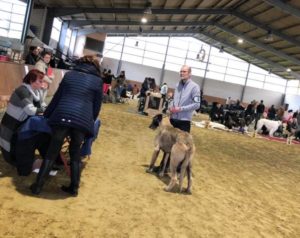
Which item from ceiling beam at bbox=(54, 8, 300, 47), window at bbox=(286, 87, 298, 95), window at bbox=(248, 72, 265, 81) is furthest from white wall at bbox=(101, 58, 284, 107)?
ceiling beam at bbox=(54, 8, 300, 47)

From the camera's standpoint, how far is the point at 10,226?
11.5 feet

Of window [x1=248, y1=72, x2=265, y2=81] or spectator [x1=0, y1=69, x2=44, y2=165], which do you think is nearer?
spectator [x1=0, y1=69, x2=44, y2=165]

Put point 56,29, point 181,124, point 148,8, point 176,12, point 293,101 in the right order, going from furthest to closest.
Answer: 1. point 293,101
2. point 56,29
3. point 176,12
4. point 148,8
5. point 181,124

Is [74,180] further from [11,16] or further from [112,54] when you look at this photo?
[112,54]

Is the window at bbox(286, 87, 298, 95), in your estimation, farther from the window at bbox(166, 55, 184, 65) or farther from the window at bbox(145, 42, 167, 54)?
the window at bbox(145, 42, 167, 54)

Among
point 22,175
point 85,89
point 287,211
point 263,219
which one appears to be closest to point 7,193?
point 22,175

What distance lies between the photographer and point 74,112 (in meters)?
4.38

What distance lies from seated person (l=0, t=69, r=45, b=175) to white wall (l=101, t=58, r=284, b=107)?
3734cm

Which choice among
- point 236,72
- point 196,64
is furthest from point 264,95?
point 196,64

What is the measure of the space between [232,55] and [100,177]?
38.0 m

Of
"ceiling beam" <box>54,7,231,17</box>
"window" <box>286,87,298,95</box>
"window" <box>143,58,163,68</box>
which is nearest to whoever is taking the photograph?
"ceiling beam" <box>54,7,231,17</box>

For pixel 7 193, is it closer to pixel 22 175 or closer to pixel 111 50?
pixel 22 175

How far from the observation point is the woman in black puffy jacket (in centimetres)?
439

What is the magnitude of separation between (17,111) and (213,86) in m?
39.3
